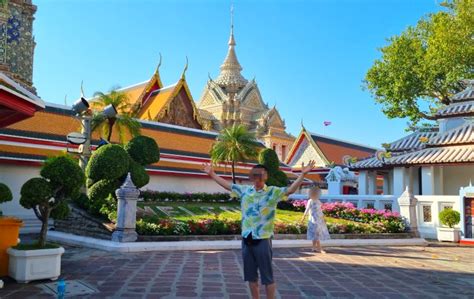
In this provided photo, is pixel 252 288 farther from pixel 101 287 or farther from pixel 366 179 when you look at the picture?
pixel 366 179

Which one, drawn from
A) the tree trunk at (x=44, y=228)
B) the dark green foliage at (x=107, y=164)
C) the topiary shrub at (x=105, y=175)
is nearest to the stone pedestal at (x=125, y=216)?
the topiary shrub at (x=105, y=175)

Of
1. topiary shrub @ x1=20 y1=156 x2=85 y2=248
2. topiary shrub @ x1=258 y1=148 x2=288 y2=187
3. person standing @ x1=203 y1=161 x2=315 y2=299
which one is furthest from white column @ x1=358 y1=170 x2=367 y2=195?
person standing @ x1=203 y1=161 x2=315 y2=299

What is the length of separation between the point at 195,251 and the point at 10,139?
35.1 ft

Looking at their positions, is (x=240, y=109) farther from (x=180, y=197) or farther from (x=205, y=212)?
(x=205, y=212)

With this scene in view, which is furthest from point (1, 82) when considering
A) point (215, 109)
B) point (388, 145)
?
point (215, 109)

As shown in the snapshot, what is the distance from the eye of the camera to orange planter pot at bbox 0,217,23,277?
7.01m

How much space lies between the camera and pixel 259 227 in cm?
462

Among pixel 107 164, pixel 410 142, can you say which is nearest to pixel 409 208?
pixel 410 142

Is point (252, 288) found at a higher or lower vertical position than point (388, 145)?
lower

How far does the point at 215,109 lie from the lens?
48.8 metres

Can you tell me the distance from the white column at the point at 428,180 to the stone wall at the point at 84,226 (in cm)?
1386

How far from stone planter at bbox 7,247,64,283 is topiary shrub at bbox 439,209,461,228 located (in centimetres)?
1321

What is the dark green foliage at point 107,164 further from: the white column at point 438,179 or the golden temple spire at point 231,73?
A: the golden temple spire at point 231,73

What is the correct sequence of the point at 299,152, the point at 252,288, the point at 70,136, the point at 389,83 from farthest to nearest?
1. the point at 299,152
2. the point at 389,83
3. the point at 70,136
4. the point at 252,288
